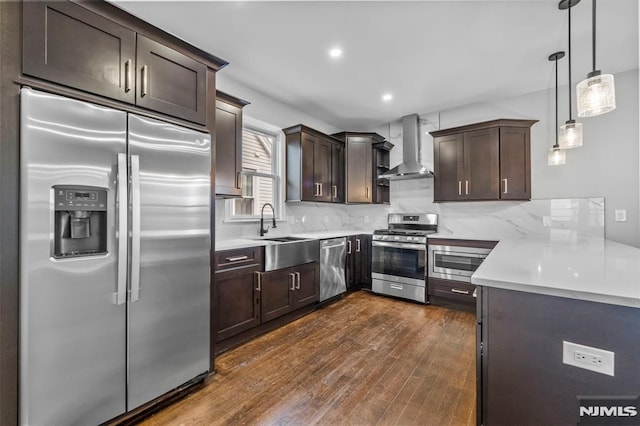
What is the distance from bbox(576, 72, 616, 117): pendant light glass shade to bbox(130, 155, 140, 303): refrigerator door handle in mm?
2572

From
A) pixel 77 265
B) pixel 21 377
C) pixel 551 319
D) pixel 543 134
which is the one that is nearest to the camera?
pixel 551 319

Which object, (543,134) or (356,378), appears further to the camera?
(543,134)

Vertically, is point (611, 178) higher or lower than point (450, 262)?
higher

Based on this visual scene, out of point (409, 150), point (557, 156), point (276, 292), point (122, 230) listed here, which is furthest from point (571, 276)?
point (409, 150)

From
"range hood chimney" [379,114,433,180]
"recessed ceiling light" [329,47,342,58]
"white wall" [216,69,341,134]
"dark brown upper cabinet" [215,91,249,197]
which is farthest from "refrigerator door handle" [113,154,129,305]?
"range hood chimney" [379,114,433,180]

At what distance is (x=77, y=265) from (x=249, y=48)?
2280 mm

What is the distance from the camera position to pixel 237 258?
2533 mm

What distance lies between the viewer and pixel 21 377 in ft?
4.09

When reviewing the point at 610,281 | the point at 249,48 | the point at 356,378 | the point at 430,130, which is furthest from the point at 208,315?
the point at 430,130

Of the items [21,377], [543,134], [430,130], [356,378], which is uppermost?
[430,130]

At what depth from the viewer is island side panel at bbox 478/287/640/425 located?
98 cm

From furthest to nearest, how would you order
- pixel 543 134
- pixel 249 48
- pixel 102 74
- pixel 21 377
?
pixel 543 134
pixel 249 48
pixel 102 74
pixel 21 377

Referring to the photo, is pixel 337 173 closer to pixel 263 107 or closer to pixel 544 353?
pixel 263 107

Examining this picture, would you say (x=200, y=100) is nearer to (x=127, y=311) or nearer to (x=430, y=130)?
(x=127, y=311)
